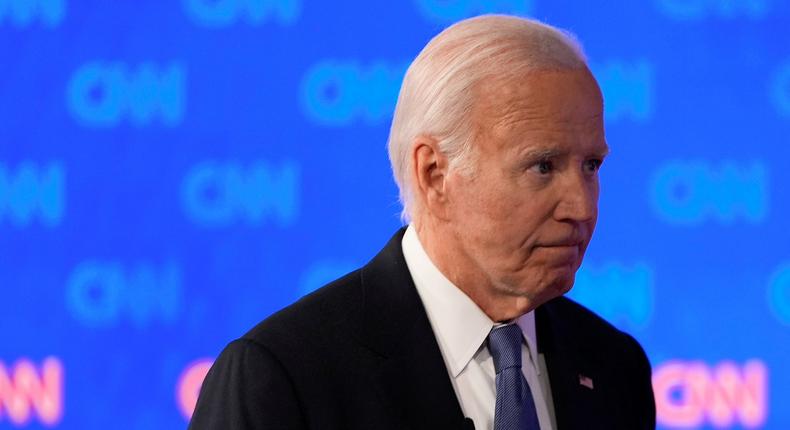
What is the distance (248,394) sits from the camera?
1.61m

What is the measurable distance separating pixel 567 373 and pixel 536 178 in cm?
35

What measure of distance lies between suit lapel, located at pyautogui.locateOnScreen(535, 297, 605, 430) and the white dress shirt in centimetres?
3

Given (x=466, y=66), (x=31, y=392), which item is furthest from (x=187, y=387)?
(x=466, y=66)

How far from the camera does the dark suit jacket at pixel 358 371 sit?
162 centimetres

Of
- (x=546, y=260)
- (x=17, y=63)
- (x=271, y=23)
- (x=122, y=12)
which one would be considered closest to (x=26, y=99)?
(x=17, y=63)

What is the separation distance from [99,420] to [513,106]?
1.95m

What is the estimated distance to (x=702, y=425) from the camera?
127 inches

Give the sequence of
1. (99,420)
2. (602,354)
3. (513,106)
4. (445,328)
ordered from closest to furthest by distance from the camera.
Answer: (513,106) → (445,328) → (602,354) → (99,420)

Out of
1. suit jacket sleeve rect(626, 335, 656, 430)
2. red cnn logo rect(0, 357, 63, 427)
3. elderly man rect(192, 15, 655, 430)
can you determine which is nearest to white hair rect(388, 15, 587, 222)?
elderly man rect(192, 15, 655, 430)

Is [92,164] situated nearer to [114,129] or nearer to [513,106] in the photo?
[114,129]

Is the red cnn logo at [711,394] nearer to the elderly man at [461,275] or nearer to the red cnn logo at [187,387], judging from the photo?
the red cnn logo at [187,387]

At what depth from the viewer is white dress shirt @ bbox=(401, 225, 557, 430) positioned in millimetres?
1739

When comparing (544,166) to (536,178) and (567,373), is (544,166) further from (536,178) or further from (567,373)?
(567,373)

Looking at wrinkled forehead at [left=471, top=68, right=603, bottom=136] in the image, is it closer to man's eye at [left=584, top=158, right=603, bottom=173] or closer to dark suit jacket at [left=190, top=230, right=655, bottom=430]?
man's eye at [left=584, top=158, right=603, bottom=173]
